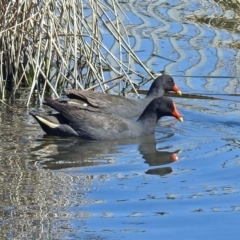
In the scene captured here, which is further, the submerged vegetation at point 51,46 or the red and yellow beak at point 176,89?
the red and yellow beak at point 176,89

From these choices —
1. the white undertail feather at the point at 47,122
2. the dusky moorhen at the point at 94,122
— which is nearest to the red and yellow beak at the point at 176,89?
the dusky moorhen at the point at 94,122

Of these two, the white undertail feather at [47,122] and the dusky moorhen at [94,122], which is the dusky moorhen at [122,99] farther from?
the white undertail feather at [47,122]

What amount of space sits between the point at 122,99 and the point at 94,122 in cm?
97

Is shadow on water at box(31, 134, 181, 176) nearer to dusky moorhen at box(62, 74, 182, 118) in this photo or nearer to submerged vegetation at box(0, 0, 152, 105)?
dusky moorhen at box(62, 74, 182, 118)

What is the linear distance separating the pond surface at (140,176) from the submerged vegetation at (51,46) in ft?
1.45

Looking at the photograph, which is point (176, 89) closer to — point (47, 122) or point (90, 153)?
point (47, 122)

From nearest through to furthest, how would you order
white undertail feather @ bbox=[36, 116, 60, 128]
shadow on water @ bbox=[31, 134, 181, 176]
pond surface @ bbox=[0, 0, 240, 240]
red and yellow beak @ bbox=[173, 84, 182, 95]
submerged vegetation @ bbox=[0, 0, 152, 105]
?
pond surface @ bbox=[0, 0, 240, 240], shadow on water @ bbox=[31, 134, 181, 176], white undertail feather @ bbox=[36, 116, 60, 128], submerged vegetation @ bbox=[0, 0, 152, 105], red and yellow beak @ bbox=[173, 84, 182, 95]

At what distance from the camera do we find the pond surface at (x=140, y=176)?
5.89 meters

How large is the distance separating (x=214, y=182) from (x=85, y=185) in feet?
3.21

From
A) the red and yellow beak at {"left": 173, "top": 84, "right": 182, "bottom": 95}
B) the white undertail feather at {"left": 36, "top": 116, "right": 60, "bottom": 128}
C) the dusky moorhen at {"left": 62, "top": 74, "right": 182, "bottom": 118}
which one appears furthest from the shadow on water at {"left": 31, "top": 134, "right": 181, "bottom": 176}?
the red and yellow beak at {"left": 173, "top": 84, "right": 182, "bottom": 95}

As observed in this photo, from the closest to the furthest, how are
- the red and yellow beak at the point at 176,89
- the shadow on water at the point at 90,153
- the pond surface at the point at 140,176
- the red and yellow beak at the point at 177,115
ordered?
the pond surface at the point at 140,176 < the shadow on water at the point at 90,153 < the red and yellow beak at the point at 177,115 < the red and yellow beak at the point at 176,89

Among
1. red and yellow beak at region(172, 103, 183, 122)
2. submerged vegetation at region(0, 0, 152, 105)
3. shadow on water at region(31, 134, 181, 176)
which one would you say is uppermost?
submerged vegetation at region(0, 0, 152, 105)

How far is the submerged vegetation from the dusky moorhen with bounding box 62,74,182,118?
19 centimetres

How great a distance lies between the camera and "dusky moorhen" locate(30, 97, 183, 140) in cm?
878
